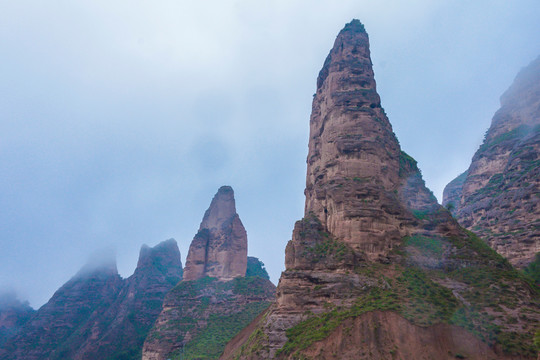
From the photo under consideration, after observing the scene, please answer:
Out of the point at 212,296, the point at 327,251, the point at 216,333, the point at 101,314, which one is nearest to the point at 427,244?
the point at 327,251

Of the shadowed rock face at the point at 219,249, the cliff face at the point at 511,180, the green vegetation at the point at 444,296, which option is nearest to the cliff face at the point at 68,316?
the shadowed rock face at the point at 219,249

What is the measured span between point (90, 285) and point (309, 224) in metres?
121

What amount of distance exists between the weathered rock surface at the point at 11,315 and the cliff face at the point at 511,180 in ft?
531

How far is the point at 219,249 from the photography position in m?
106

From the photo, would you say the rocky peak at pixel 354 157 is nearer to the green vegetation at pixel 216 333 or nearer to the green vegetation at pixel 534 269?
the green vegetation at pixel 534 269

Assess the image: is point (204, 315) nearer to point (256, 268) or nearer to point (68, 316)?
point (256, 268)

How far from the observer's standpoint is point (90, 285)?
486 ft

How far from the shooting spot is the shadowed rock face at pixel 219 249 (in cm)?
10481

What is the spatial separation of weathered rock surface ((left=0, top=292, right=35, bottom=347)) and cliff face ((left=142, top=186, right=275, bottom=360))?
92791 mm

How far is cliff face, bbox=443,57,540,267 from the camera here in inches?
2724

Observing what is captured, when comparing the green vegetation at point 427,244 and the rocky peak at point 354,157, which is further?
the rocky peak at point 354,157

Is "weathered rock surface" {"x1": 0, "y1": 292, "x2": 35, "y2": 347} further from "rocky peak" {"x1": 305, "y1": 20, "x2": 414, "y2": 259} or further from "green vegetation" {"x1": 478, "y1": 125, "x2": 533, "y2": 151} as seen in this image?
"green vegetation" {"x1": 478, "y1": 125, "x2": 533, "y2": 151}

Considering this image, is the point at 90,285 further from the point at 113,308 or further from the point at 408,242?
the point at 408,242

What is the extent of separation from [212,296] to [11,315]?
110m
